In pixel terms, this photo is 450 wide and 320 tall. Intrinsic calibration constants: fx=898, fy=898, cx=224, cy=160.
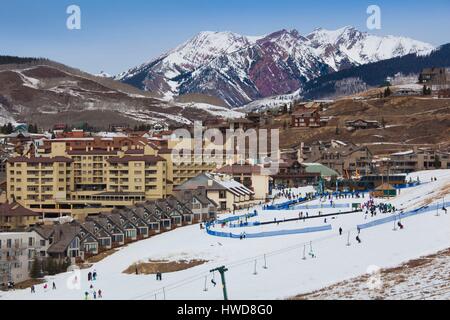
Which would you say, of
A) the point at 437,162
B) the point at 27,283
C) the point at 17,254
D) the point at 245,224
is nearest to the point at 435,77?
the point at 437,162

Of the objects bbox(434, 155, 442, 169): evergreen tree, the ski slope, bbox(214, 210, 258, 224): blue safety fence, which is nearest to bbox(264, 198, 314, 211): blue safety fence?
bbox(214, 210, 258, 224): blue safety fence

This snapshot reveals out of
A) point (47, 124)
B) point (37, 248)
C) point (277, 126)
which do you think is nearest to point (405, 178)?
point (37, 248)

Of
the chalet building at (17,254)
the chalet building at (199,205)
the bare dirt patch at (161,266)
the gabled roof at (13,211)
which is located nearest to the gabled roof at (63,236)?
the chalet building at (17,254)

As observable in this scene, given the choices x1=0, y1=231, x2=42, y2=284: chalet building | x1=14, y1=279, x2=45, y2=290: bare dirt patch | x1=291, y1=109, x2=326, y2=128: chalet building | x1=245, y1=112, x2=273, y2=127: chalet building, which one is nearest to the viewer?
x1=14, y1=279, x2=45, y2=290: bare dirt patch

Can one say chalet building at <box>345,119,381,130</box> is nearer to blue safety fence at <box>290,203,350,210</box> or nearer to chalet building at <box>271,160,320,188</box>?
chalet building at <box>271,160,320,188</box>

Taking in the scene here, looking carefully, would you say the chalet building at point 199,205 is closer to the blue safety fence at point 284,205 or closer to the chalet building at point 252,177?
the blue safety fence at point 284,205
